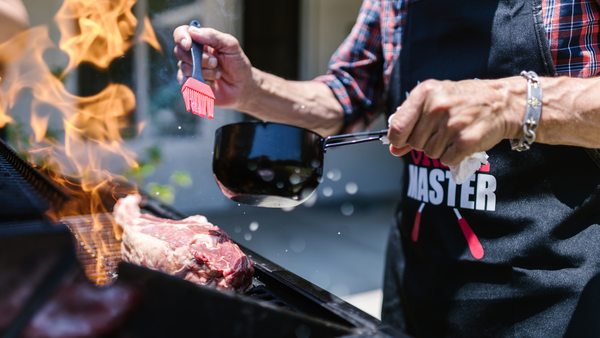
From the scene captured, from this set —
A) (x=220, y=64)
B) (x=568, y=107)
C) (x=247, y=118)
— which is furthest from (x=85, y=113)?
(x=568, y=107)

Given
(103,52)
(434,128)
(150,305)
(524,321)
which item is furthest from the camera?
(103,52)

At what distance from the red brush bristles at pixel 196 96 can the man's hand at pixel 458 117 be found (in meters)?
0.81

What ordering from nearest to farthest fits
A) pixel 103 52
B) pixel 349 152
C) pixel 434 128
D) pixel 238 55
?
1. pixel 434 128
2. pixel 238 55
3. pixel 103 52
4. pixel 349 152

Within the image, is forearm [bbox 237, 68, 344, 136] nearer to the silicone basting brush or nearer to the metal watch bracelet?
the silicone basting brush

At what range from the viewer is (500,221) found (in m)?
1.59

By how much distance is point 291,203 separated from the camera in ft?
5.26

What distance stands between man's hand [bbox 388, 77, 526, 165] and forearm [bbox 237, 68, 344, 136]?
3.60 feet

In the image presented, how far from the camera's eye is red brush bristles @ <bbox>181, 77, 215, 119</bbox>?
5.05 ft

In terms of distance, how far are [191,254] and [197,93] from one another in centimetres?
66

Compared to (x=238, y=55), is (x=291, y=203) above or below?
below

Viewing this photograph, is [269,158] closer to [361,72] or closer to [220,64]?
[220,64]

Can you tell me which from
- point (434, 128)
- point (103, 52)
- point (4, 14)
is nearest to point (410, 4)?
point (434, 128)

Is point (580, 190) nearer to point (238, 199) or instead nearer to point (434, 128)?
point (434, 128)

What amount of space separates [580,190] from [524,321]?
0.58 metres
